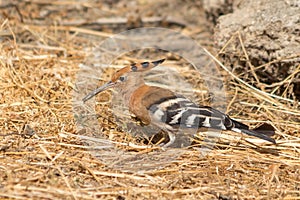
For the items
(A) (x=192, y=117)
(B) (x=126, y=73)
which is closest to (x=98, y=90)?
(B) (x=126, y=73)

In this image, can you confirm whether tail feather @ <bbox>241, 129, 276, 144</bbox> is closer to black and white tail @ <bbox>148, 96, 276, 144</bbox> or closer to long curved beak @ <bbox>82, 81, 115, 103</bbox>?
black and white tail @ <bbox>148, 96, 276, 144</bbox>

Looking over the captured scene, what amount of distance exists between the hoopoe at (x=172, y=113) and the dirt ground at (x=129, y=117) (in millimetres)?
180

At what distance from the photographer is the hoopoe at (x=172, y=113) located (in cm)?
420

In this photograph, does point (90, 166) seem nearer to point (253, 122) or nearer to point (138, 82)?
point (138, 82)

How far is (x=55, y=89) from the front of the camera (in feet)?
16.7

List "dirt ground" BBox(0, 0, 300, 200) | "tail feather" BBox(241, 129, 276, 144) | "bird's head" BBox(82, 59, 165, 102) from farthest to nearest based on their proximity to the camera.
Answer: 1. "bird's head" BBox(82, 59, 165, 102)
2. "tail feather" BBox(241, 129, 276, 144)
3. "dirt ground" BBox(0, 0, 300, 200)

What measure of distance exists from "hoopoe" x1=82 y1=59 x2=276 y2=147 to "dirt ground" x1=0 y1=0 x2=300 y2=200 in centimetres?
18

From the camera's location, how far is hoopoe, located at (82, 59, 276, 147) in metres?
4.20

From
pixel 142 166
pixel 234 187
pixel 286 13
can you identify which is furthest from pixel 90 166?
pixel 286 13

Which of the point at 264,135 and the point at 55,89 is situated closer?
the point at 264,135

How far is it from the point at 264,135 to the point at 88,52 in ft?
8.49

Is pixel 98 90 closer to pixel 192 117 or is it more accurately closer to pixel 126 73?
pixel 126 73

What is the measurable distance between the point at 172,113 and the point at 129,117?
607 mm

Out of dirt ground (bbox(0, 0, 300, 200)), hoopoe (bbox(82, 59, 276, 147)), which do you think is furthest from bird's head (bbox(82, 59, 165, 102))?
dirt ground (bbox(0, 0, 300, 200))
